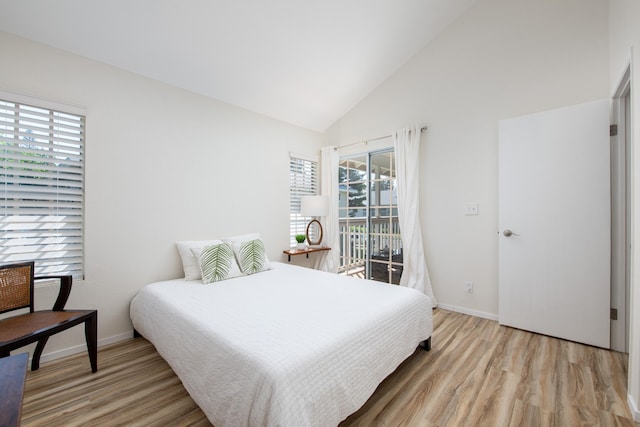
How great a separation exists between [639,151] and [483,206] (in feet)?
4.64

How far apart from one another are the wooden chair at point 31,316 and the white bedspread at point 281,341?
0.39 metres

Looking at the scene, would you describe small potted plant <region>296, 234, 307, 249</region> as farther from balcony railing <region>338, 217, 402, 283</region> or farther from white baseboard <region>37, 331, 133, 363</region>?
white baseboard <region>37, 331, 133, 363</region>

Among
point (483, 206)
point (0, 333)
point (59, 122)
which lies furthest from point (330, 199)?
point (0, 333)

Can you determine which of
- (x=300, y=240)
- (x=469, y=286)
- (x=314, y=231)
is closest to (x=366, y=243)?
(x=314, y=231)

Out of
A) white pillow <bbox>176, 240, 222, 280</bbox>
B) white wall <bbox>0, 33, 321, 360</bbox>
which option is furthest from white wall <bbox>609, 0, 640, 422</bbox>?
white wall <bbox>0, 33, 321, 360</bbox>

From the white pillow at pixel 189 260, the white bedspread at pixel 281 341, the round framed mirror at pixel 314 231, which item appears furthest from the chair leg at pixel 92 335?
the round framed mirror at pixel 314 231

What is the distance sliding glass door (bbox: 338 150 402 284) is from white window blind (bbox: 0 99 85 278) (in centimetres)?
308

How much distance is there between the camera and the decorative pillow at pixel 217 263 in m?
2.55

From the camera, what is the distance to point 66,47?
2.16 meters

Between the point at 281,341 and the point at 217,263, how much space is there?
148 centimetres

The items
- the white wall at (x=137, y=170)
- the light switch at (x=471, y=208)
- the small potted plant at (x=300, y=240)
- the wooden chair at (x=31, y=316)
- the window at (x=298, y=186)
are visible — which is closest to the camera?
the wooden chair at (x=31, y=316)

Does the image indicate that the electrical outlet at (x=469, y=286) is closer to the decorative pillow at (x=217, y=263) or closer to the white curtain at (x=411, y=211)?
the white curtain at (x=411, y=211)

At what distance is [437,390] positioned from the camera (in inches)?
68.2

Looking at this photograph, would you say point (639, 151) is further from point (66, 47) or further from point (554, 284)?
point (66, 47)
